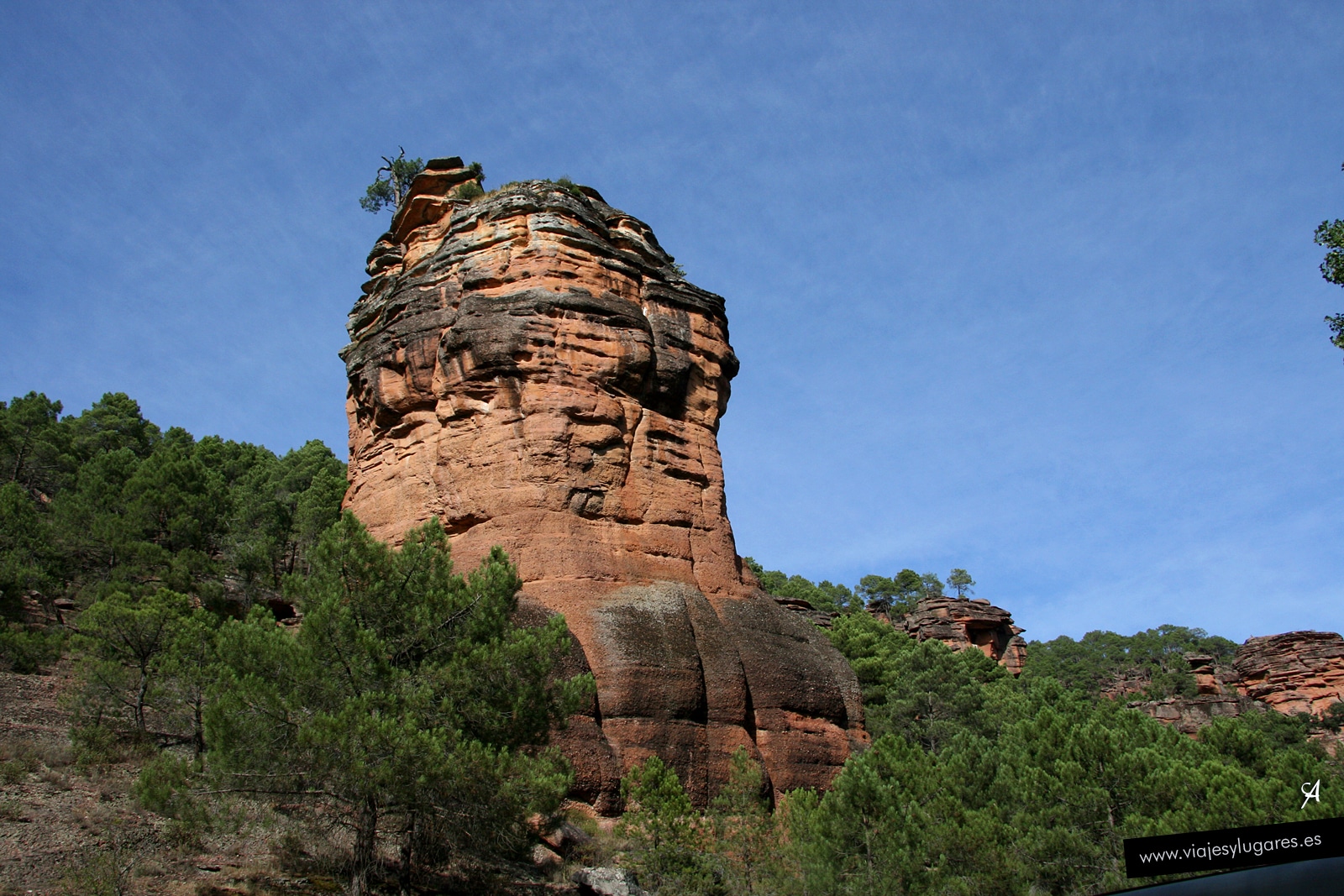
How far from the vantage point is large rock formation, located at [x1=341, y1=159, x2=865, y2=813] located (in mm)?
21484

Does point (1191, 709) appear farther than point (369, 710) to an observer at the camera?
Yes

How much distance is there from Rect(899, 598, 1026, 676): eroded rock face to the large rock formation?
49433 millimetres

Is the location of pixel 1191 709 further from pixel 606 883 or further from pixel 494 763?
pixel 494 763

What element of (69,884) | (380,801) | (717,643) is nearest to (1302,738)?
(717,643)

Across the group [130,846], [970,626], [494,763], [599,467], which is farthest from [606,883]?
[970,626]

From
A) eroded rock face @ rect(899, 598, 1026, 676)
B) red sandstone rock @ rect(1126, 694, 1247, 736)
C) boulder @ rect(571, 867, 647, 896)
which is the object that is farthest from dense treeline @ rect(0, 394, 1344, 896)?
eroded rock face @ rect(899, 598, 1026, 676)

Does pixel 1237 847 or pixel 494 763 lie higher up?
pixel 494 763

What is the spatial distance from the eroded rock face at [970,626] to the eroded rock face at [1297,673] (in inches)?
642

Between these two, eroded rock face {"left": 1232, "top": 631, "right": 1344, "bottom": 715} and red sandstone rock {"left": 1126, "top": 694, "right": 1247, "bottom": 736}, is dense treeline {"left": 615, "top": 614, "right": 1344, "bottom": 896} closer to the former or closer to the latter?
red sandstone rock {"left": 1126, "top": 694, "right": 1247, "bottom": 736}

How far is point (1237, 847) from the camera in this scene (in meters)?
8.08
